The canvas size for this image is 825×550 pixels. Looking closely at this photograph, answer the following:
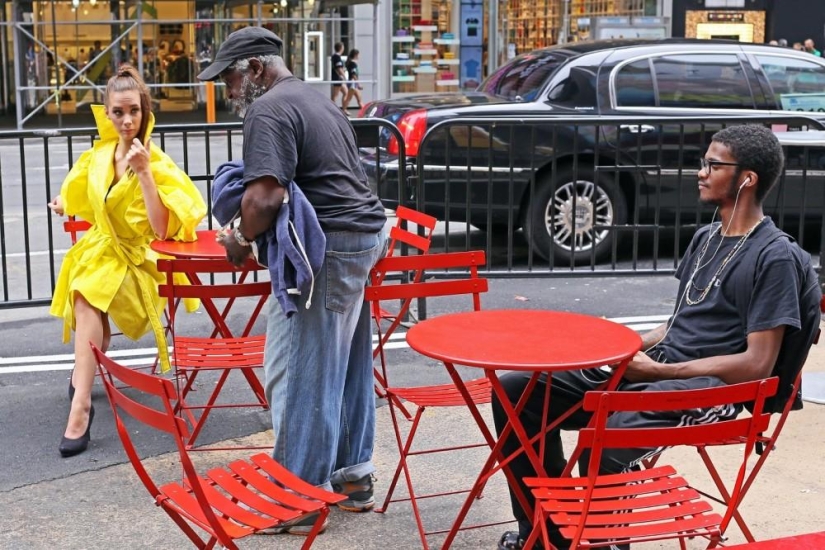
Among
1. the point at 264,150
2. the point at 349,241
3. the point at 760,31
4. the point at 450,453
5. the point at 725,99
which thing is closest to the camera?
the point at 264,150

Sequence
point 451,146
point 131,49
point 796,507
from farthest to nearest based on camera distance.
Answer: point 131,49, point 451,146, point 796,507

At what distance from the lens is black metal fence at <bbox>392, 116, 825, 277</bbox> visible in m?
7.97

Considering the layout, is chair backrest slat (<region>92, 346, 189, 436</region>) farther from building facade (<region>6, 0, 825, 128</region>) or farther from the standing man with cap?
building facade (<region>6, 0, 825, 128</region>)

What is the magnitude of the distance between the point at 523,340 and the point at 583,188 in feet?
16.3

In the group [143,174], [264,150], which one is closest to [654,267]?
[143,174]

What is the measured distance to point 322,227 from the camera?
4.12 m

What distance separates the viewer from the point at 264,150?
12.7ft

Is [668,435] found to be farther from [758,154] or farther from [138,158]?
[138,158]

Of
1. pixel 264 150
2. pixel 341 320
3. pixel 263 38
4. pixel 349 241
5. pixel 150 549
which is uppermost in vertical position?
pixel 263 38

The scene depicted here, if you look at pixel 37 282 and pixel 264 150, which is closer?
pixel 264 150

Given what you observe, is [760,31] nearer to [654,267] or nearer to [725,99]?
[725,99]

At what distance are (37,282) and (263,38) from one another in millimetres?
5115

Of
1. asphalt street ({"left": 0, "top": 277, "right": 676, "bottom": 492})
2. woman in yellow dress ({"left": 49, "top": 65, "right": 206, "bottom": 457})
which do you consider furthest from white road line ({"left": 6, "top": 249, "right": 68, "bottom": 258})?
woman in yellow dress ({"left": 49, "top": 65, "right": 206, "bottom": 457})

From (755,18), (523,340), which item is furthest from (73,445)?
(755,18)
